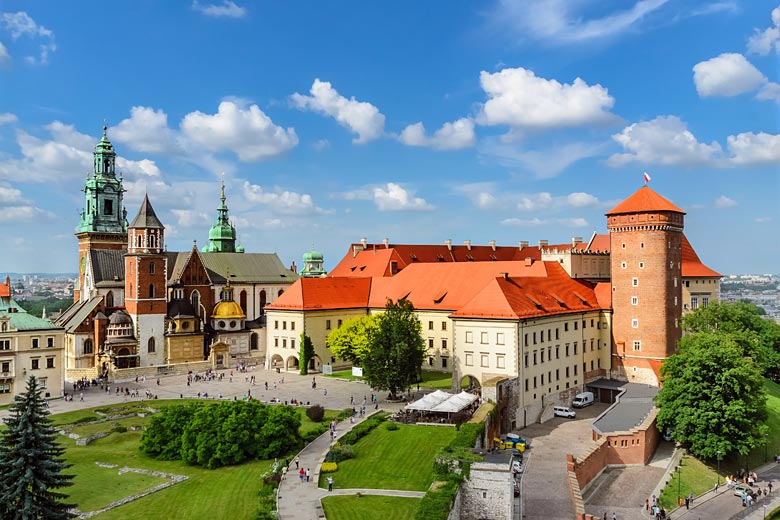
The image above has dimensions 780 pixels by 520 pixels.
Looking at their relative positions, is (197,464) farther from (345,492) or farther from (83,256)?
(83,256)

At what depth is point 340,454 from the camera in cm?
4103

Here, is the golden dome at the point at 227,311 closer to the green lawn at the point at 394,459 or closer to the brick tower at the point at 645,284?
the green lawn at the point at 394,459

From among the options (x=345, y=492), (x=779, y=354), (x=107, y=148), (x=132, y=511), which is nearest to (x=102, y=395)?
(x=132, y=511)

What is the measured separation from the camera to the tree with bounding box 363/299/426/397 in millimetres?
55094

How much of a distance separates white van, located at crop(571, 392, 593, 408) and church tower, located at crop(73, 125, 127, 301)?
6425 centimetres

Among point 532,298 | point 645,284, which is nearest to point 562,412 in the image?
point 532,298

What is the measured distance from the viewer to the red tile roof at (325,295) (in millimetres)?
74750

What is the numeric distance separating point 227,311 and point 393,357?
3894cm

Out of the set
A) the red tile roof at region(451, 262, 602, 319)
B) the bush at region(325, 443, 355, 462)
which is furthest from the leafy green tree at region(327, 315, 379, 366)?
the bush at region(325, 443, 355, 462)

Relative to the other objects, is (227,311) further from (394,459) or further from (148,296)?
(394,459)

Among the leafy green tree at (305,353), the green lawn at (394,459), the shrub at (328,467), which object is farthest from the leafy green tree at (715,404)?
the leafy green tree at (305,353)

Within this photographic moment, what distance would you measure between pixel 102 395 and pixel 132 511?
33.4 m

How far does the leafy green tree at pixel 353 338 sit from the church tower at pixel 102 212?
4202 cm

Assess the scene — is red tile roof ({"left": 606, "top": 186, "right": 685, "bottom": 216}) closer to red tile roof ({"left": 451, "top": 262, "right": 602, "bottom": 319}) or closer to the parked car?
red tile roof ({"left": 451, "top": 262, "right": 602, "bottom": 319})
